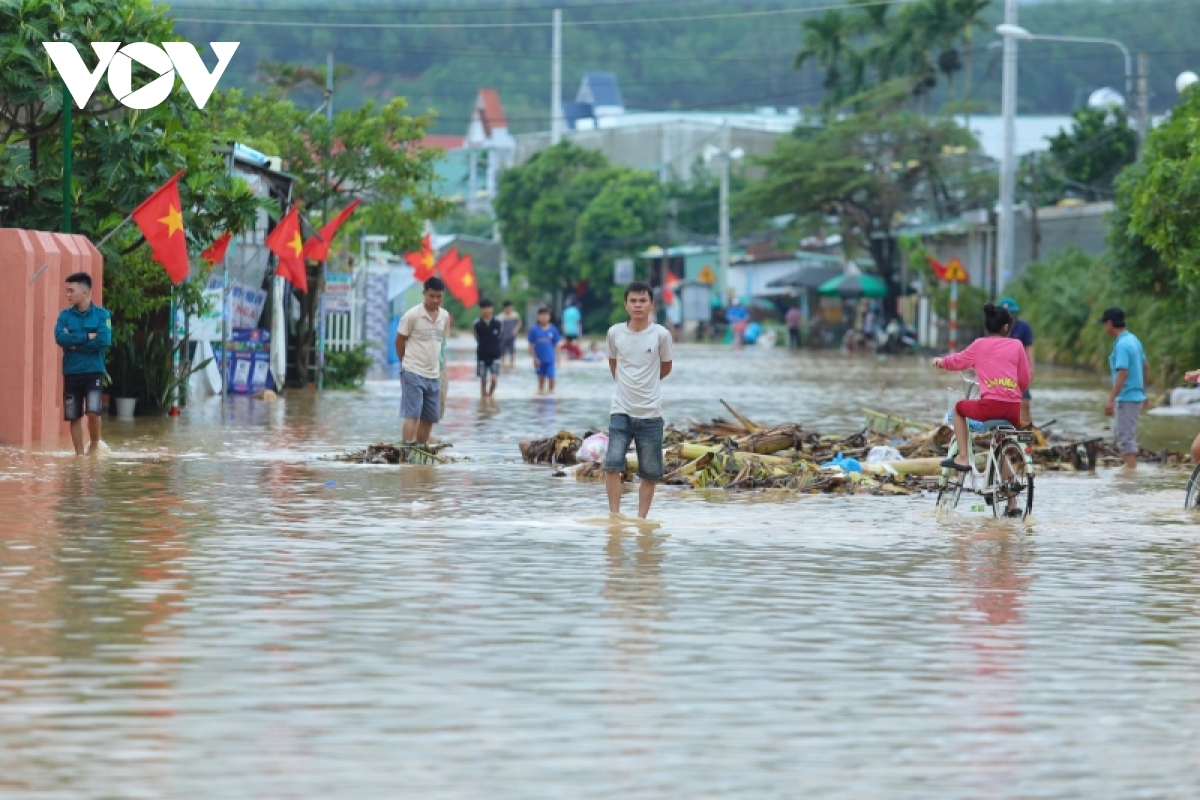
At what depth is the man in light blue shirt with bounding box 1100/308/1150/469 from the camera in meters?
19.9

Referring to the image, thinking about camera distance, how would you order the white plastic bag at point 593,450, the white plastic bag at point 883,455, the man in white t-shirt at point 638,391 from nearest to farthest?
the man in white t-shirt at point 638,391 < the white plastic bag at point 593,450 < the white plastic bag at point 883,455

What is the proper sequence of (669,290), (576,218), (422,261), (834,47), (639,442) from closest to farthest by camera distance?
(639,442) → (422,261) → (669,290) → (834,47) → (576,218)

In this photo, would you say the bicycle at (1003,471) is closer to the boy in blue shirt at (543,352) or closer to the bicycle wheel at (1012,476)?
the bicycle wheel at (1012,476)

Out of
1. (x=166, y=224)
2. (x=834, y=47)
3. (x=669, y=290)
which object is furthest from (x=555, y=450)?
(x=834, y=47)

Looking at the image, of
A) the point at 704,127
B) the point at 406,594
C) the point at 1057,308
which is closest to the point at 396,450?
the point at 406,594

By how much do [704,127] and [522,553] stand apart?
109422 mm

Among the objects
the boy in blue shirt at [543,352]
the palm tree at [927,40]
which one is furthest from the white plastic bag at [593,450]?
the palm tree at [927,40]

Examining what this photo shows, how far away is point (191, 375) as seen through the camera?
29641 mm

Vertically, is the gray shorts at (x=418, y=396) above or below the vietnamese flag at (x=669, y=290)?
below

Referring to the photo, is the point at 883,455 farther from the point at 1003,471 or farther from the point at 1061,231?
the point at 1061,231

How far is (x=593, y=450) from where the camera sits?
62.3ft

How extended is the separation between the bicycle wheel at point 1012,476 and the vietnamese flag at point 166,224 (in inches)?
433

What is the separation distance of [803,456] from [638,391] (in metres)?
4.96

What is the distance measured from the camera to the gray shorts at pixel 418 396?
1966 cm
